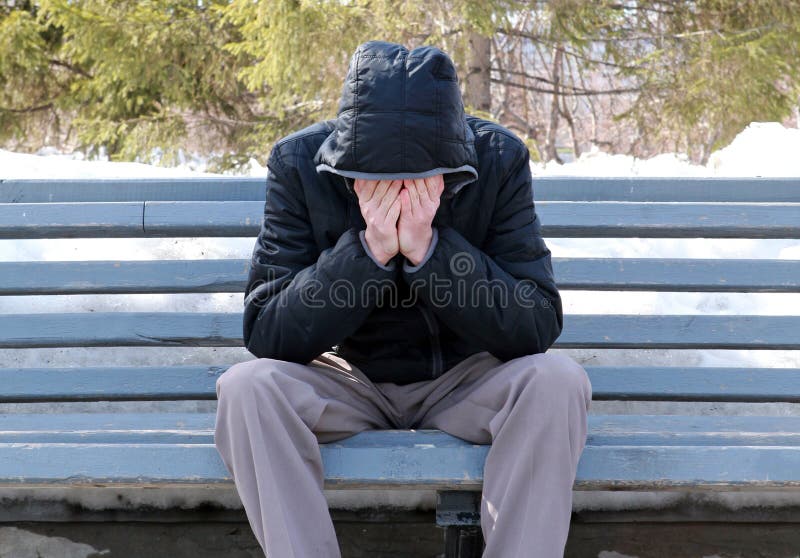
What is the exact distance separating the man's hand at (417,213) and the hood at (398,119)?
36 mm

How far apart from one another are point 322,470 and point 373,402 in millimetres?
301

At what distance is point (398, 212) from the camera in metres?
2.20

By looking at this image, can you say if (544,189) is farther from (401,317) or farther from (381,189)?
(381,189)

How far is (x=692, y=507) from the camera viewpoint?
9.92 ft

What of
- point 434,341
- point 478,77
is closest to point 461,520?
point 434,341

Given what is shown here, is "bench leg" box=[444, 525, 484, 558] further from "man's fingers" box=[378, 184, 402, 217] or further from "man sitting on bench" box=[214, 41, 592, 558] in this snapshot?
"man's fingers" box=[378, 184, 402, 217]

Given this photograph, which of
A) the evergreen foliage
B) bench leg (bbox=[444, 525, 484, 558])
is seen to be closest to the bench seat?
bench leg (bbox=[444, 525, 484, 558])

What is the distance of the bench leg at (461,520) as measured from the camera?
225 cm

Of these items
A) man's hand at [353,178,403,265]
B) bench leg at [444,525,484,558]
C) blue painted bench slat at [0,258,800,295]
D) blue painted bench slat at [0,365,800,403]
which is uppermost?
man's hand at [353,178,403,265]

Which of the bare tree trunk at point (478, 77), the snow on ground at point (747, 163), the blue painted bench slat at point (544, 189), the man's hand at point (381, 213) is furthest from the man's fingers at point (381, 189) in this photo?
the bare tree trunk at point (478, 77)

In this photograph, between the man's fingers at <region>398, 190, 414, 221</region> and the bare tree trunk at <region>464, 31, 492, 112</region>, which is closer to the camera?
the man's fingers at <region>398, 190, 414, 221</region>

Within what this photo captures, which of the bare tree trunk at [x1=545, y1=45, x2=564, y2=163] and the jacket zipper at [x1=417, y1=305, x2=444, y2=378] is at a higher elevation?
the bare tree trunk at [x1=545, y1=45, x2=564, y2=163]

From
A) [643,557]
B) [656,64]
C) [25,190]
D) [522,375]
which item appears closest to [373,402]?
[522,375]

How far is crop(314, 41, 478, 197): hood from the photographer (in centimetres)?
215
